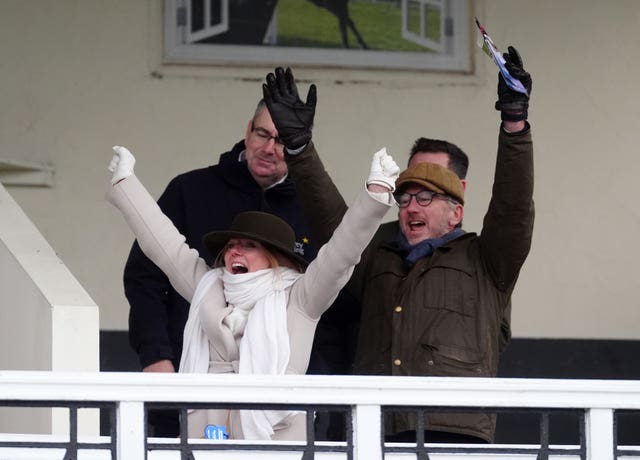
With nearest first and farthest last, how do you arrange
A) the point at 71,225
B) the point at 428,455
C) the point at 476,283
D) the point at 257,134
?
1. the point at 428,455
2. the point at 476,283
3. the point at 257,134
4. the point at 71,225

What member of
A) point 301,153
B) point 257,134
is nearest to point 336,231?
point 301,153

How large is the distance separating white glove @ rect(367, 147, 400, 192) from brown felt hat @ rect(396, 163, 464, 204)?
405mm

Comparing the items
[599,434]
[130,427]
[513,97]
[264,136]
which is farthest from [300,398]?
[264,136]

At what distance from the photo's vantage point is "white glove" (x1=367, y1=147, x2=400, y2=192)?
4.62m

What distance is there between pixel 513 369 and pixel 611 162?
3.28ft

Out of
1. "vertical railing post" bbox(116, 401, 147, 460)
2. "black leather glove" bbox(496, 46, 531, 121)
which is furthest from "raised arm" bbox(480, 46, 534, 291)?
"vertical railing post" bbox(116, 401, 147, 460)

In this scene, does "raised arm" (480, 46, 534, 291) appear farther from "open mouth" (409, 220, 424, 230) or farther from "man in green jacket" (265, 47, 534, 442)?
"open mouth" (409, 220, 424, 230)

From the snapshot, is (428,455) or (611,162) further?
(611,162)

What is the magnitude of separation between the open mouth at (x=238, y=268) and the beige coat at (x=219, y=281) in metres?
0.07

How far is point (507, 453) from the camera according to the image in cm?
414

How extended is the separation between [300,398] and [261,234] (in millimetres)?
911

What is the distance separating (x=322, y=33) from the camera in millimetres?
7520

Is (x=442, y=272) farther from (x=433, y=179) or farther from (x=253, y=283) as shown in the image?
(x=253, y=283)

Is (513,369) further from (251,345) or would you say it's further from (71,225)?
(251,345)
